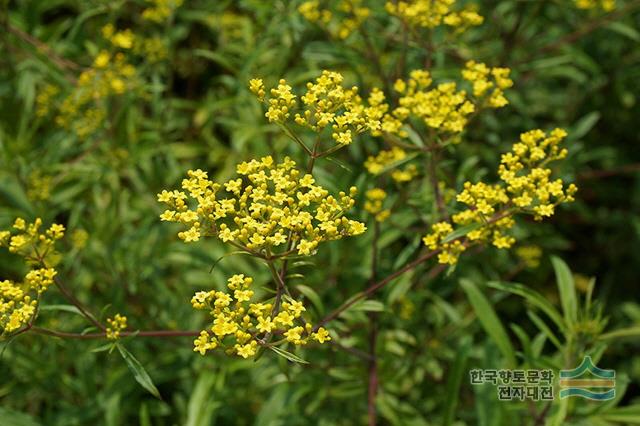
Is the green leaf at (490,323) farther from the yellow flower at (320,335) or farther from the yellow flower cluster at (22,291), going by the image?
the yellow flower cluster at (22,291)

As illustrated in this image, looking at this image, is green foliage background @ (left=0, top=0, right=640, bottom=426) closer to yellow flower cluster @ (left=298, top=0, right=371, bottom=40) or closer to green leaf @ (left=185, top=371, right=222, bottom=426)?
green leaf @ (left=185, top=371, right=222, bottom=426)

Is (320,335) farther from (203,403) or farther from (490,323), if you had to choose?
(203,403)

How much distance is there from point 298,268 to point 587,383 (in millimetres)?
2187

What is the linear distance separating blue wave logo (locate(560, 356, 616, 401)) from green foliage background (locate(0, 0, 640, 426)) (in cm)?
8

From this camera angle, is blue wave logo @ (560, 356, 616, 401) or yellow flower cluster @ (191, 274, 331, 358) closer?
yellow flower cluster @ (191, 274, 331, 358)

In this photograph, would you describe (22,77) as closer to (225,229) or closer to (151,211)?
(151,211)

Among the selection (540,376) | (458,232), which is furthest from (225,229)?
(540,376)

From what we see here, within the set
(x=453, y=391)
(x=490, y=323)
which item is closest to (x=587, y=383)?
(x=490, y=323)

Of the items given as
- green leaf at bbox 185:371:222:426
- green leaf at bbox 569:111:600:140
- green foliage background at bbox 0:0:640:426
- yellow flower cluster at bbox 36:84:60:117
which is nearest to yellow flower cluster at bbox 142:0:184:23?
green foliage background at bbox 0:0:640:426

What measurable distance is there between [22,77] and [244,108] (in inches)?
74.2

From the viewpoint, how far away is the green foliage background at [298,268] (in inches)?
182

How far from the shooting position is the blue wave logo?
13.3 feet

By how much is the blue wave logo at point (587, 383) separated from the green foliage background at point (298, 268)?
0.08m

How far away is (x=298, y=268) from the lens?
201 inches
